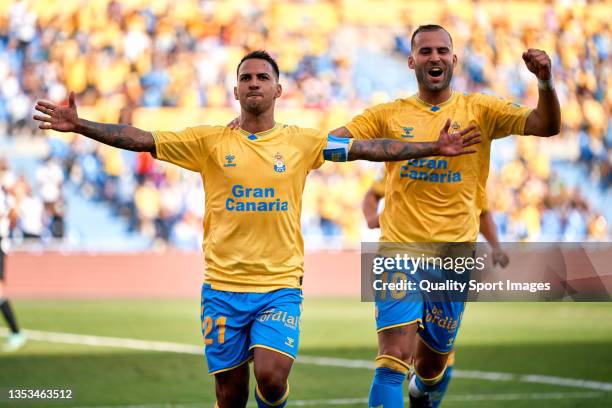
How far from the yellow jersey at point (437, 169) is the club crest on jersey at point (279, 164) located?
970 mm

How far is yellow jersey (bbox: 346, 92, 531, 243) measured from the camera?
278 inches

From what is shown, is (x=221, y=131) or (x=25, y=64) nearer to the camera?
(x=221, y=131)

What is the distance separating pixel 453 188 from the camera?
7.07m

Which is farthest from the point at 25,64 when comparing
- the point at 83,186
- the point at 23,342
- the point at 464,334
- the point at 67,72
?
the point at 464,334

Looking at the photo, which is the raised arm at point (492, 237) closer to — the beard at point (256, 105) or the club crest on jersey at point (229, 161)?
the beard at point (256, 105)

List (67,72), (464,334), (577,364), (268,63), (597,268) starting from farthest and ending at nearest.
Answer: (67,72)
(464,334)
(597,268)
(577,364)
(268,63)

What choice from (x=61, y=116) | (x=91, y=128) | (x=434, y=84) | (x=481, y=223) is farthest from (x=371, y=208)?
(x=61, y=116)

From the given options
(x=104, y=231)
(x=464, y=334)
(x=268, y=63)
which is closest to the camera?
(x=268, y=63)

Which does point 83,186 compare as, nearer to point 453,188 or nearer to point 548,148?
point 548,148

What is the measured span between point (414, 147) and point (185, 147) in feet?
4.74

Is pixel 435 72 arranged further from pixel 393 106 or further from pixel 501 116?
pixel 501 116

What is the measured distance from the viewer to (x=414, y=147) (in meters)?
6.23

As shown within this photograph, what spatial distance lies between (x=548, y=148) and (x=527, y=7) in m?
4.67

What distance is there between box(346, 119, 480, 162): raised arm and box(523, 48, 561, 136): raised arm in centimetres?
66
